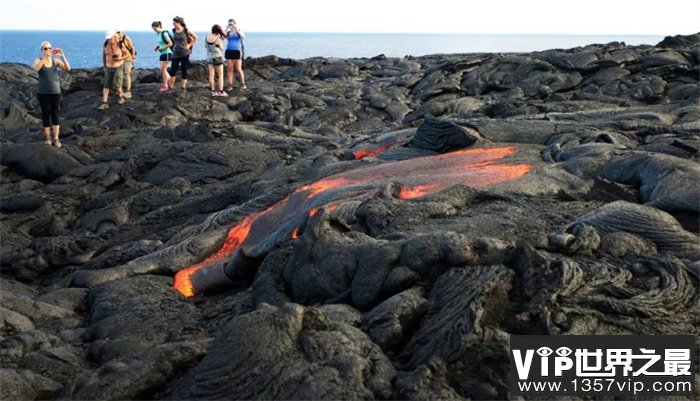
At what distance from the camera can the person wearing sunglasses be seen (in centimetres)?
1756

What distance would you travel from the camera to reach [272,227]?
10531mm

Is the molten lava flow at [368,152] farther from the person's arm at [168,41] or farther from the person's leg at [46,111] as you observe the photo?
the person's arm at [168,41]

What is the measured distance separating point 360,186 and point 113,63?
16573 millimetres

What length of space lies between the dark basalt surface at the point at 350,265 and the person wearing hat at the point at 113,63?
685 cm

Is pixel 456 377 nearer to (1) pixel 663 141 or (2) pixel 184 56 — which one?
(1) pixel 663 141

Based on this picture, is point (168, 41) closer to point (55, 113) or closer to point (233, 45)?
point (233, 45)

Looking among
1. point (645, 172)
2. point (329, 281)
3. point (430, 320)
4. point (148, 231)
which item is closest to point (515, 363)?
point (430, 320)

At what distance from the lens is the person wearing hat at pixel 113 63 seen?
75.6ft

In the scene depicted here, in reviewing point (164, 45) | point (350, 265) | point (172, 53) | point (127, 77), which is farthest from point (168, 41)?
point (350, 265)

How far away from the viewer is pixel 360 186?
10.3 metres

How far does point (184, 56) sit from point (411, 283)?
67.1ft

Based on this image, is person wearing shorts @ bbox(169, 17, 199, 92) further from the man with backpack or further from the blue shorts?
the blue shorts

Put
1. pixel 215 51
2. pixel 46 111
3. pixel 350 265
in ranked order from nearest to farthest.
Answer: pixel 350 265
pixel 46 111
pixel 215 51

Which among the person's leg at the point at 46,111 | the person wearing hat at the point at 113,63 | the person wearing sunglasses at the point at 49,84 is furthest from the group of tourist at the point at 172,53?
the person wearing sunglasses at the point at 49,84
